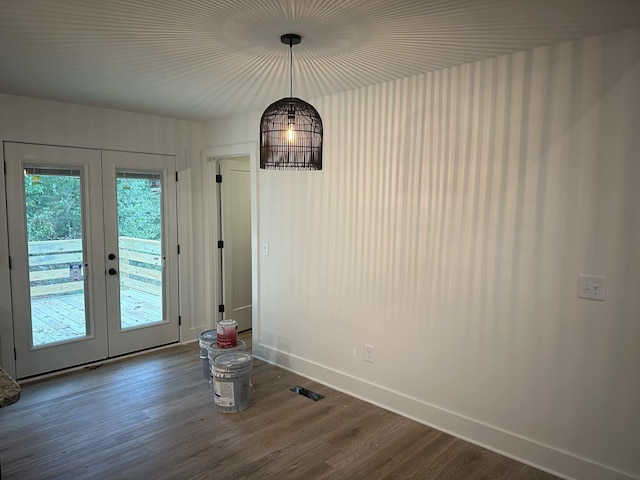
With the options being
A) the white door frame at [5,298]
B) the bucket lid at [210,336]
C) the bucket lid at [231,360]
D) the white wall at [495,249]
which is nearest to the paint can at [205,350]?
the bucket lid at [210,336]

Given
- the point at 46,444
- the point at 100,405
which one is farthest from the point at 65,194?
the point at 46,444

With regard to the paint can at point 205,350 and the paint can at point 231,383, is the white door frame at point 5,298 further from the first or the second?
the paint can at point 231,383

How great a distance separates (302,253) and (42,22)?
99.7 inches

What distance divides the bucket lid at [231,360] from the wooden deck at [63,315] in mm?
1612

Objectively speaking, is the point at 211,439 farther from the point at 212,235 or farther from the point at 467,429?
the point at 212,235

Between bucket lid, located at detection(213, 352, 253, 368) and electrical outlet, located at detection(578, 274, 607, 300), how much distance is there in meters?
2.30

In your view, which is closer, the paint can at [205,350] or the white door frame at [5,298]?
the white door frame at [5,298]

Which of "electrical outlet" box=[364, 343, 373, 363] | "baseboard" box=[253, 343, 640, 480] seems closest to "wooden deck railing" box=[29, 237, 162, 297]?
"baseboard" box=[253, 343, 640, 480]

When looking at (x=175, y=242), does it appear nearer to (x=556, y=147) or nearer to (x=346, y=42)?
(x=346, y=42)

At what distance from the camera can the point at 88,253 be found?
4.27 meters

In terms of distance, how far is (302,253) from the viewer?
162 inches

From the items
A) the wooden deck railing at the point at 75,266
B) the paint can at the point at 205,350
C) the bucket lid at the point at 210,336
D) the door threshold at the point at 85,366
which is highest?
the wooden deck railing at the point at 75,266

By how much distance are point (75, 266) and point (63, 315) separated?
46 centimetres

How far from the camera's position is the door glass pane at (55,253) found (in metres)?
3.96
